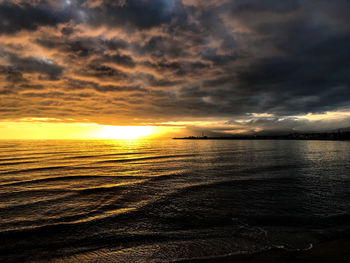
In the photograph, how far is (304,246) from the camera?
780cm

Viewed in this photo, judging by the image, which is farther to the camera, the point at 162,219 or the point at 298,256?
the point at 162,219

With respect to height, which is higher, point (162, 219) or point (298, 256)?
point (298, 256)

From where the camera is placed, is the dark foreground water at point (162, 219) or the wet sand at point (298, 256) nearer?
the wet sand at point (298, 256)

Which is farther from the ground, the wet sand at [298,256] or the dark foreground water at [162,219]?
the wet sand at [298,256]

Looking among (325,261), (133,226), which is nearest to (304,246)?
(325,261)

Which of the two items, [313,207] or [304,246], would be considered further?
[313,207]

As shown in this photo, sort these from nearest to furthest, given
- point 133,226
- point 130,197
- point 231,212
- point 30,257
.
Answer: point 30,257
point 133,226
point 231,212
point 130,197

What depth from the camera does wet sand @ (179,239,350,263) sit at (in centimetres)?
677

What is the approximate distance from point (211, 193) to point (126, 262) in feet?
34.9

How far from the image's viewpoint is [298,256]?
7.07 m

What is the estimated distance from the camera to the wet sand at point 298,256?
22.2 ft

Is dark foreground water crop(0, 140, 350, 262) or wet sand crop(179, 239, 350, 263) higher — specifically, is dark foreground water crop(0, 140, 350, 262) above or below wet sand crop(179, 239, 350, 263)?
below

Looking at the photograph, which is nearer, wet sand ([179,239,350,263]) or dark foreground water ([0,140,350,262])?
wet sand ([179,239,350,263])

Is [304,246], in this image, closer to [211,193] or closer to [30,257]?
[211,193]
